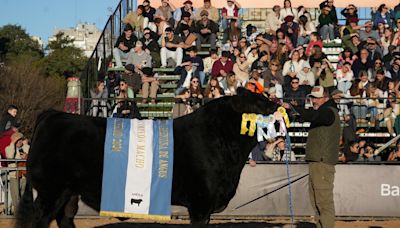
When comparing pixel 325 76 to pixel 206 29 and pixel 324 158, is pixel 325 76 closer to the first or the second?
pixel 206 29

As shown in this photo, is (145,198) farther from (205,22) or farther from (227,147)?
(205,22)

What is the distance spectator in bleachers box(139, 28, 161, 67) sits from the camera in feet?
63.0

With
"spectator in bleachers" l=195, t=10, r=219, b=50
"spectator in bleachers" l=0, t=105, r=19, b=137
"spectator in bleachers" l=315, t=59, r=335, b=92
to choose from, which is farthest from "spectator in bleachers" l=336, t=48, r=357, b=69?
"spectator in bleachers" l=0, t=105, r=19, b=137

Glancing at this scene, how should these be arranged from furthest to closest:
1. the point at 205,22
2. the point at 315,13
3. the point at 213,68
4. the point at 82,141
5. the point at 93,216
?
the point at 315,13 < the point at 205,22 < the point at 213,68 < the point at 93,216 < the point at 82,141

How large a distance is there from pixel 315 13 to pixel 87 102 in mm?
9540

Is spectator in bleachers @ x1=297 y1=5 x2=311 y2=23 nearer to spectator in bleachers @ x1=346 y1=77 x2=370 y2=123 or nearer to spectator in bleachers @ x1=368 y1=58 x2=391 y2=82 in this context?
spectator in bleachers @ x1=368 y1=58 x2=391 y2=82

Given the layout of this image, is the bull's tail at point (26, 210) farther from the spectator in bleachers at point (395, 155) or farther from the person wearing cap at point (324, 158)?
the spectator in bleachers at point (395, 155)

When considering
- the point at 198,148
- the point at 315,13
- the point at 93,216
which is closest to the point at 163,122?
the point at 198,148

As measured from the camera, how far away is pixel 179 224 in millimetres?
13266

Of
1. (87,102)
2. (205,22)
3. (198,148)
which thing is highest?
(205,22)

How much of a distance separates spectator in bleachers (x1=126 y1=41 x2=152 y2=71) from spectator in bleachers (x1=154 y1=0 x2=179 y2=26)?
71.0 inches

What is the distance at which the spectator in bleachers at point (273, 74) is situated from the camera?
1741 centimetres

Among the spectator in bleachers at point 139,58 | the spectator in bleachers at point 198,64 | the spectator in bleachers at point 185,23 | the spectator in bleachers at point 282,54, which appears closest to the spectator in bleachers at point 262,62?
the spectator in bleachers at point 282,54

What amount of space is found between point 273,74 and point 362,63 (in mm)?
2583
